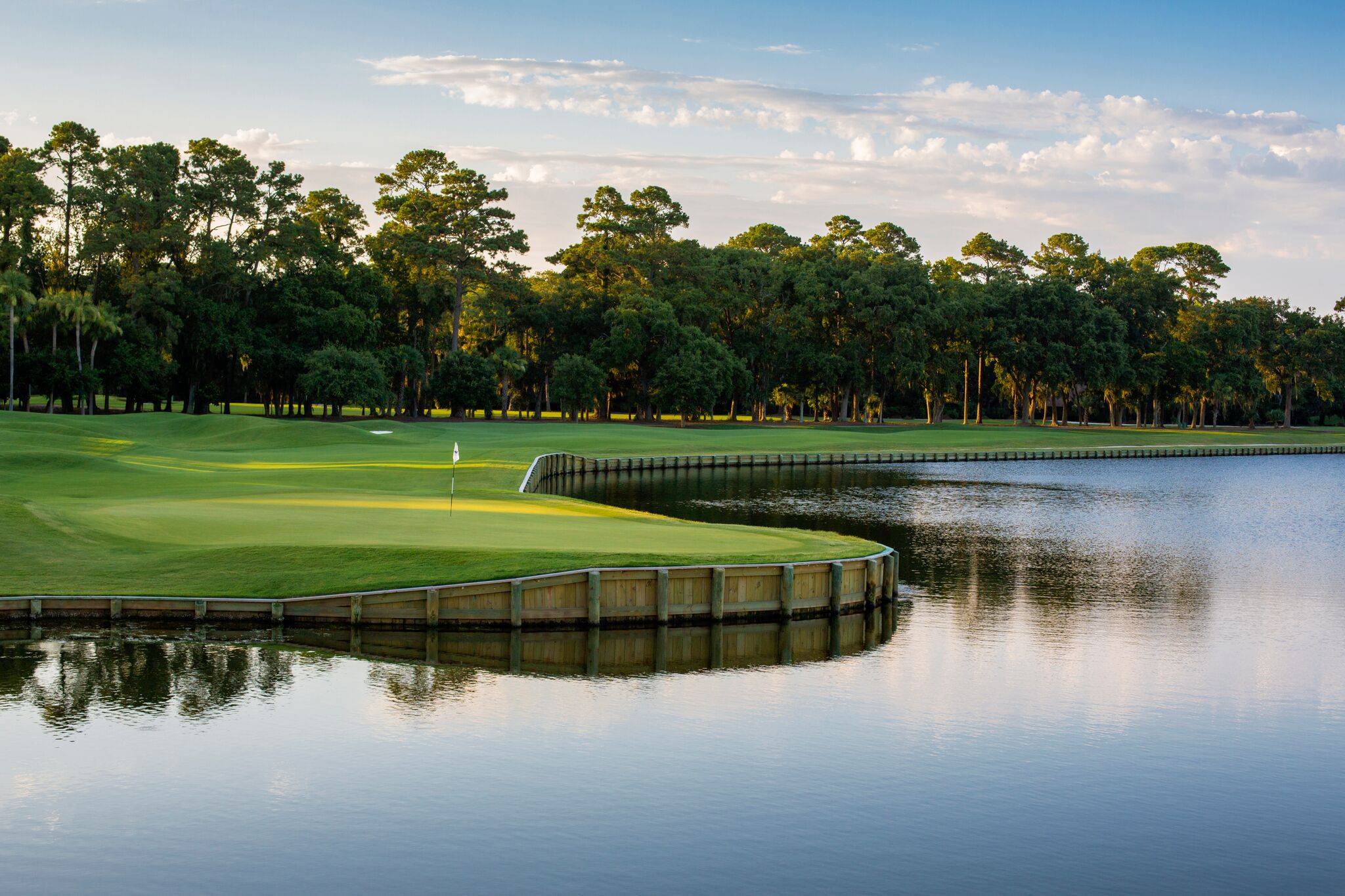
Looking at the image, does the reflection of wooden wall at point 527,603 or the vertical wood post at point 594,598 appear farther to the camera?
the vertical wood post at point 594,598

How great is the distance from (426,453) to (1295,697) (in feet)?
A: 170

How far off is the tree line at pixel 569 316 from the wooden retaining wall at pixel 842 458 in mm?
22601

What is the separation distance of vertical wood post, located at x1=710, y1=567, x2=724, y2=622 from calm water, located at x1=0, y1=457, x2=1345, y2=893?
0.66m

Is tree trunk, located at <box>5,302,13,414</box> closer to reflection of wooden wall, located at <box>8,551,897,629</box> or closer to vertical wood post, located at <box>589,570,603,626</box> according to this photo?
reflection of wooden wall, located at <box>8,551,897,629</box>

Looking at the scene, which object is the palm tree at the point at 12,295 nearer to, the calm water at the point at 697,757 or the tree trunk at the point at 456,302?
the tree trunk at the point at 456,302

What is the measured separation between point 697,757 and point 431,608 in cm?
863

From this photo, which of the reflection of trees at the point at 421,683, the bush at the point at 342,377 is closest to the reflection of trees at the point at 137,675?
the reflection of trees at the point at 421,683

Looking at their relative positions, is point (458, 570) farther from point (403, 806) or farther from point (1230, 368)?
point (1230, 368)

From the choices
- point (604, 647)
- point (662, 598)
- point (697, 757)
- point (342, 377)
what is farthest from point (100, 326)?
point (697, 757)

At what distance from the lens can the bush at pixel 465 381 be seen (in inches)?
4528

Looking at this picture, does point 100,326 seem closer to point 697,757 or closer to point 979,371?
point 979,371

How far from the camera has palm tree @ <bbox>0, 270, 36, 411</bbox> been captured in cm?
8906

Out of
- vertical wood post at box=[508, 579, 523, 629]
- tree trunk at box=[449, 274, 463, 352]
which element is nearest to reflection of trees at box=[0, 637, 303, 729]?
vertical wood post at box=[508, 579, 523, 629]

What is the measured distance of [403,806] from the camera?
51.1ft
